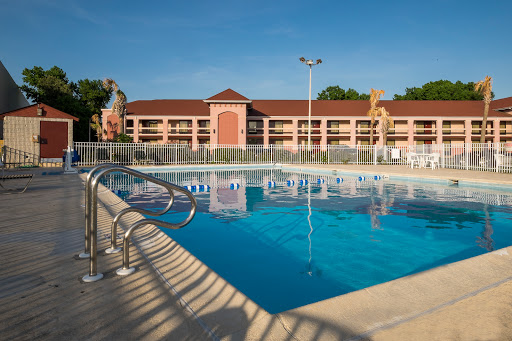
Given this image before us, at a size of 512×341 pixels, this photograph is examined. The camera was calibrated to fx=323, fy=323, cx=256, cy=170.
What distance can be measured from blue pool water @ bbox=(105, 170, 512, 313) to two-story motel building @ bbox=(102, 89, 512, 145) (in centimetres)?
3032

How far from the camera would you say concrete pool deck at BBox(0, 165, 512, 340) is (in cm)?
185

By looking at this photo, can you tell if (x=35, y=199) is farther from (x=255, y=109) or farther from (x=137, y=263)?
(x=255, y=109)

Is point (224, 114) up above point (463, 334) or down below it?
above

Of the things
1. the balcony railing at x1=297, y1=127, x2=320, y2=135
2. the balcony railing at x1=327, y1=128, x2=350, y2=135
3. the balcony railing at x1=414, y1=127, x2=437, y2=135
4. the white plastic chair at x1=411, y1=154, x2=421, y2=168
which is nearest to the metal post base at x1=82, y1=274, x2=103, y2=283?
the white plastic chair at x1=411, y1=154, x2=421, y2=168

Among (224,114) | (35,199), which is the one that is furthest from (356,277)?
(224,114)

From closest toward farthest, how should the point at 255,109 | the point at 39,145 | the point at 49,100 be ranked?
the point at 39,145 → the point at 49,100 → the point at 255,109

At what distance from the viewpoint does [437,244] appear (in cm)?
524

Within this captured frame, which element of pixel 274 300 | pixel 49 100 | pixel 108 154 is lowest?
pixel 274 300

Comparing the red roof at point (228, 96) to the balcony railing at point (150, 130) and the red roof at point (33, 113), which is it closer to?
the balcony railing at point (150, 130)

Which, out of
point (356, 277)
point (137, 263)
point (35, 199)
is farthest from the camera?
point (35, 199)

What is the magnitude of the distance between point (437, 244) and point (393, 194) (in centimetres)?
528

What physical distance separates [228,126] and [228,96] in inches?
127

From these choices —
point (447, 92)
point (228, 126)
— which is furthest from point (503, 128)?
point (228, 126)

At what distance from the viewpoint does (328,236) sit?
5754 millimetres
